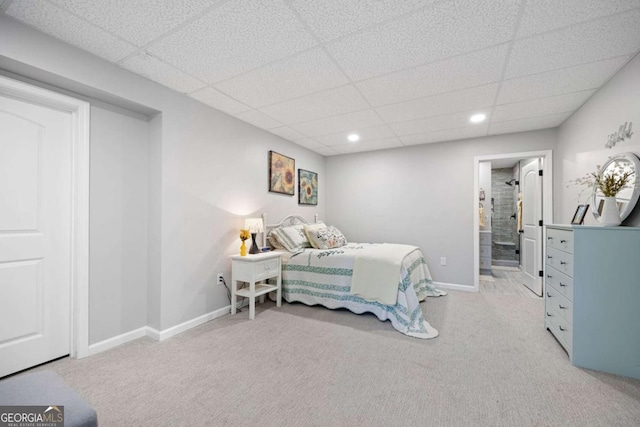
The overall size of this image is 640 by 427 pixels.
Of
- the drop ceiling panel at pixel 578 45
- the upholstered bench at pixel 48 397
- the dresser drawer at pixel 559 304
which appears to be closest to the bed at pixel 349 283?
the dresser drawer at pixel 559 304

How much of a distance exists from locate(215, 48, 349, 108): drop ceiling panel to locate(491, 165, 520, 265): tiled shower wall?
592cm

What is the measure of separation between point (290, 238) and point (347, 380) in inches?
85.7

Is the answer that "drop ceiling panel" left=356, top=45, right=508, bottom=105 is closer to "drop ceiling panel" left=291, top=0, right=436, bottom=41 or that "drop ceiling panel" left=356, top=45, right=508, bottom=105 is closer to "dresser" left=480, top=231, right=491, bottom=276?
"drop ceiling panel" left=291, top=0, right=436, bottom=41

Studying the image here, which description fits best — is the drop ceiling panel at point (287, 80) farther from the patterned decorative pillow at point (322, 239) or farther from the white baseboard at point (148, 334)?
the white baseboard at point (148, 334)

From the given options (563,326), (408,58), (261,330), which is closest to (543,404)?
(563,326)

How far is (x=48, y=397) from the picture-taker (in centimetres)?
97

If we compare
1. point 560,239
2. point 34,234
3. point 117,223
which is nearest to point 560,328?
point 560,239

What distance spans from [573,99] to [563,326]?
7.53 feet

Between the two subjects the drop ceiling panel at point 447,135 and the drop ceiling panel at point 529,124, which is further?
the drop ceiling panel at point 447,135

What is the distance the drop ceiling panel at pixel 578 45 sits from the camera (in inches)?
67.1

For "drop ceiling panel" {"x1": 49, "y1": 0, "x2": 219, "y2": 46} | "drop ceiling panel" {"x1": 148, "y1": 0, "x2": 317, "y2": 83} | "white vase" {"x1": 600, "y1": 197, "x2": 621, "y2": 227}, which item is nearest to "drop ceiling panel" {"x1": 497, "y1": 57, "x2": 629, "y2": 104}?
"white vase" {"x1": 600, "y1": 197, "x2": 621, "y2": 227}

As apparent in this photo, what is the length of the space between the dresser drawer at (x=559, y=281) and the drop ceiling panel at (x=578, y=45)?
67.8 inches

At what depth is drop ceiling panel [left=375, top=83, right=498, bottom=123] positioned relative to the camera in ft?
8.73

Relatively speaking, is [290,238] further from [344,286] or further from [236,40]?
[236,40]
